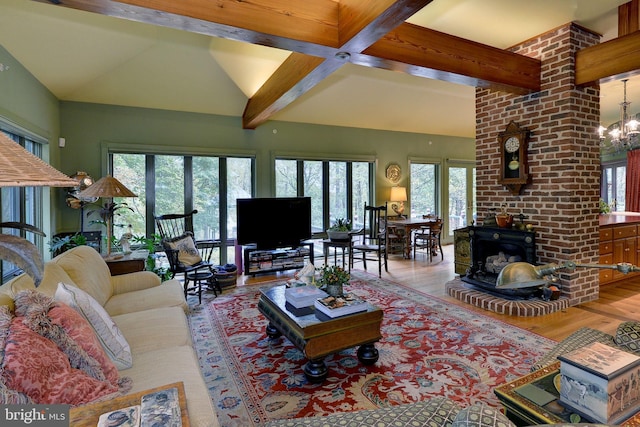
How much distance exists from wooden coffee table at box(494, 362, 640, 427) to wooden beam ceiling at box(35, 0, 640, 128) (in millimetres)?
2075

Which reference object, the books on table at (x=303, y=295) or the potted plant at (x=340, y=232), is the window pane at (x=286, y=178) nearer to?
the potted plant at (x=340, y=232)

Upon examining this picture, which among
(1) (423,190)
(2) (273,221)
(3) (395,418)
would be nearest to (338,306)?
(3) (395,418)

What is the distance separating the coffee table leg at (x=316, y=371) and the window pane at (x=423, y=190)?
20.1 feet

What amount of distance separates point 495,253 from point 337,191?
3.35 meters

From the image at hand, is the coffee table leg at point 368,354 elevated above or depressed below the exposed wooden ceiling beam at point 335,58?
below

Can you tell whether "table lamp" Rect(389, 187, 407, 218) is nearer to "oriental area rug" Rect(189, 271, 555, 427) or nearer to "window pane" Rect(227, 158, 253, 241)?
"window pane" Rect(227, 158, 253, 241)

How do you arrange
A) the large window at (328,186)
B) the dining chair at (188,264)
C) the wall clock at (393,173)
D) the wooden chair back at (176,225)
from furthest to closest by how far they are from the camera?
the wall clock at (393,173) < the large window at (328,186) < the wooden chair back at (176,225) < the dining chair at (188,264)

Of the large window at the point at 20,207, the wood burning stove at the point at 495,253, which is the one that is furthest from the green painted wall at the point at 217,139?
the wood burning stove at the point at 495,253

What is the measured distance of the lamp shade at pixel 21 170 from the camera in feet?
3.20

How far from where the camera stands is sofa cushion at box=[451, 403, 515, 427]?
0.88 meters

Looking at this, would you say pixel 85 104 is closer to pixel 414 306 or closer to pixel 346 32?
pixel 346 32

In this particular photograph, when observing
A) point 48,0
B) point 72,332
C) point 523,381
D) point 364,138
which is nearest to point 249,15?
point 48,0

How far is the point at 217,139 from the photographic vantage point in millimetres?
5637

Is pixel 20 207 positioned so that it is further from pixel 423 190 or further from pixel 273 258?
pixel 423 190
